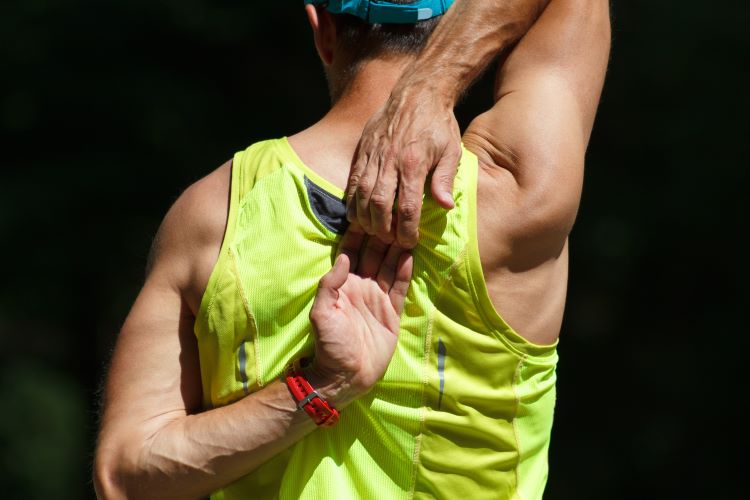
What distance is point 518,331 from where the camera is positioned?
202 cm

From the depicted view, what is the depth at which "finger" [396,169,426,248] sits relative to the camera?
1867 mm

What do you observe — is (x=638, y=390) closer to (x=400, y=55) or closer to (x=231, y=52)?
(x=231, y=52)

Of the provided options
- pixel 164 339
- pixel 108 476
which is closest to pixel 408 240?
pixel 164 339

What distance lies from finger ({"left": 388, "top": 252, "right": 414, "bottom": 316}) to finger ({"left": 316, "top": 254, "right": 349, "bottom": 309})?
0.32 ft

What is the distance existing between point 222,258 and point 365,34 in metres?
0.52

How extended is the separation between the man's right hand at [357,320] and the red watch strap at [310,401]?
0.04ft

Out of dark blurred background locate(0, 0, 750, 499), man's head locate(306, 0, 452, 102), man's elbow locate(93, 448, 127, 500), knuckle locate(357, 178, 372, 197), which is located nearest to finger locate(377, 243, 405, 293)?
knuckle locate(357, 178, 372, 197)

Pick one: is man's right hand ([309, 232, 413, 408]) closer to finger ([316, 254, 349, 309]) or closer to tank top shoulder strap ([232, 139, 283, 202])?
finger ([316, 254, 349, 309])

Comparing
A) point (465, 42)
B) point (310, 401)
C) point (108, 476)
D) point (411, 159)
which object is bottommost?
point (108, 476)

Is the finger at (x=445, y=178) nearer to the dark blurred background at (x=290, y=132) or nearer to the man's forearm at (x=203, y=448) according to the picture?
the man's forearm at (x=203, y=448)

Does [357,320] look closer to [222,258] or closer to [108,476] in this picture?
[222,258]

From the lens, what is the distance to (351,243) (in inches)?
76.2

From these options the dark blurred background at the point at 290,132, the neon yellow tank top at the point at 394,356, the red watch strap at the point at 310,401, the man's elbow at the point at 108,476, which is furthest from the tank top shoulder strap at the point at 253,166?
the dark blurred background at the point at 290,132

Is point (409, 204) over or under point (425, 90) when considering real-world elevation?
under
